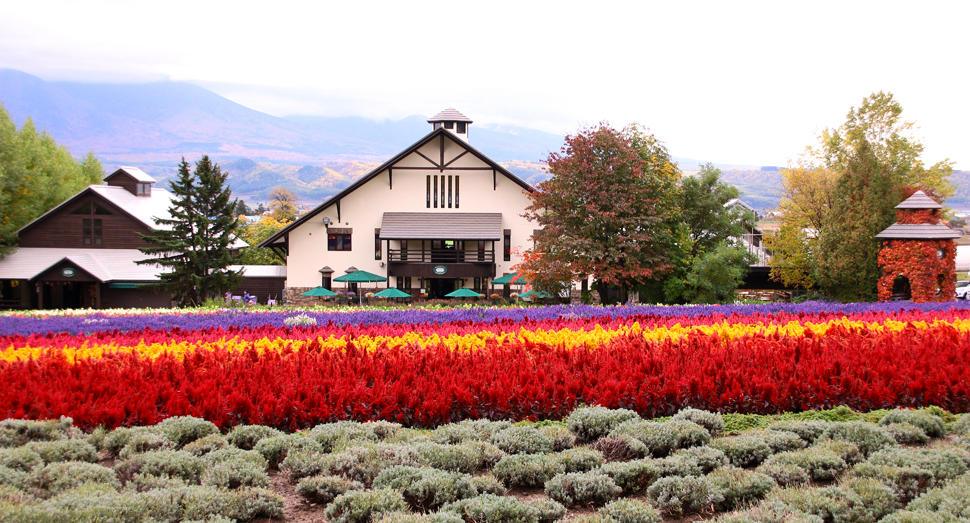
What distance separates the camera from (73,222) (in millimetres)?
41719

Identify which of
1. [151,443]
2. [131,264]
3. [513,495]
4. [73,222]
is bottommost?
[513,495]

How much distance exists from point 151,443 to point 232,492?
149 cm

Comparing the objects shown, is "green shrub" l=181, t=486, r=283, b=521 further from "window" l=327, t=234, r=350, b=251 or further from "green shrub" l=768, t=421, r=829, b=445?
"window" l=327, t=234, r=350, b=251

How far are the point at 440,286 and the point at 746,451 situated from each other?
3443 cm

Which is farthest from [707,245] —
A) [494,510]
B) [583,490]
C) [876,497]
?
[494,510]

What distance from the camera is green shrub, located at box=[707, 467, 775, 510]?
5.27 meters

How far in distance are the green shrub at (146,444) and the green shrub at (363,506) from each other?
2.15 m

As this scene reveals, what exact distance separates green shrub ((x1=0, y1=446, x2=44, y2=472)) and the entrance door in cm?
3421

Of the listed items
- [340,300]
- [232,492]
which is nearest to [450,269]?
[340,300]

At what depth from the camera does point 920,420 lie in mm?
6934

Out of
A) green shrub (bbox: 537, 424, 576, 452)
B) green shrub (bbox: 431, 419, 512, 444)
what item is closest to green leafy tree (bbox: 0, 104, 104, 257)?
green shrub (bbox: 431, 419, 512, 444)

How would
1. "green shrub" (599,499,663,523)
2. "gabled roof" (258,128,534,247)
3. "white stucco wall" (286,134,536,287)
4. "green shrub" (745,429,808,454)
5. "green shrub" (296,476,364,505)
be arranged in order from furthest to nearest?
1. "white stucco wall" (286,134,536,287)
2. "gabled roof" (258,128,534,247)
3. "green shrub" (745,429,808,454)
4. "green shrub" (296,476,364,505)
5. "green shrub" (599,499,663,523)

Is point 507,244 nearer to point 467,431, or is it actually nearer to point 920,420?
point 920,420

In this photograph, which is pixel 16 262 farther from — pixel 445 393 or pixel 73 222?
pixel 445 393
